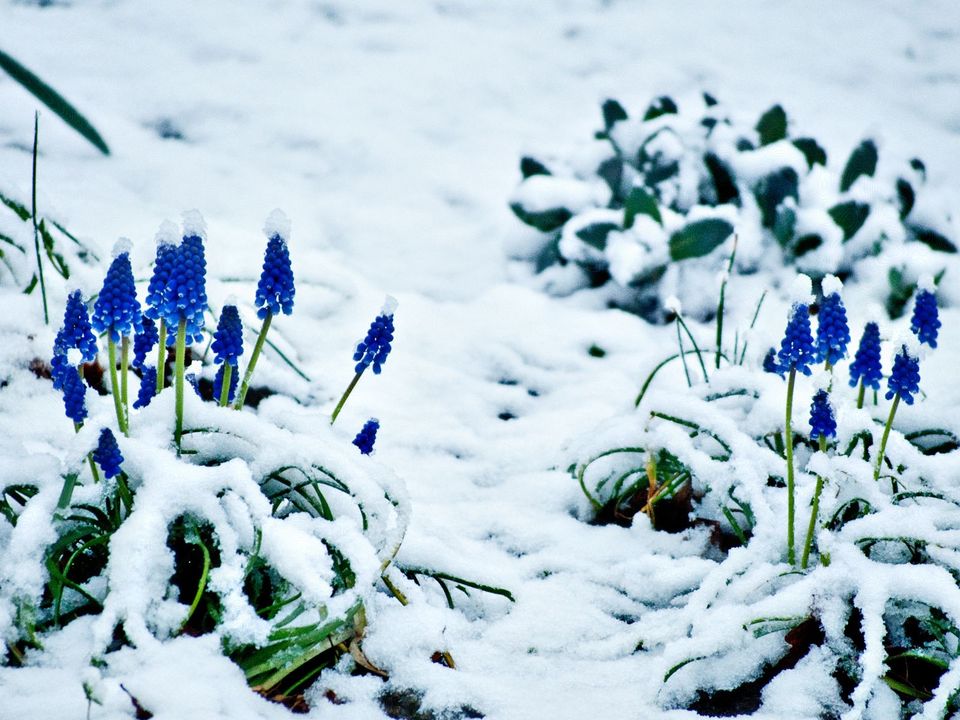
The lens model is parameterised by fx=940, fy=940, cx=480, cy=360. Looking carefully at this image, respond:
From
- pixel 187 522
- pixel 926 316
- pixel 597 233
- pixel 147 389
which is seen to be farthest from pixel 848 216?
pixel 187 522

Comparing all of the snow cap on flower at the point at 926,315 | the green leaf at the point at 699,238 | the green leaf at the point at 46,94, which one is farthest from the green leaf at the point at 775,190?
the green leaf at the point at 46,94

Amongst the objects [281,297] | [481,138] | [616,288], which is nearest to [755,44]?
[481,138]

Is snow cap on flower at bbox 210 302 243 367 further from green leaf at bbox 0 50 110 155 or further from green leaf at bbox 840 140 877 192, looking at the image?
green leaf at bbox 840 140 877 192

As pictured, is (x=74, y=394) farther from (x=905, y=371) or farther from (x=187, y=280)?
(x=905, y=371)

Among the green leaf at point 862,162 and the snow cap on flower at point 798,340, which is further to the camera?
the green leaf at point 862,162

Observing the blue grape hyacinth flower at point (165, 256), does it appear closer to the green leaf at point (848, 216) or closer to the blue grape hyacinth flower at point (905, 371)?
the blue grape hyacinth flower at point (905, 371)

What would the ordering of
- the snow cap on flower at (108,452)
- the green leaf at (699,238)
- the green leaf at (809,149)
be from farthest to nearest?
the green leaf at (809,149) → the green leaf at (699,238) → the snow cap on flower at (108,452)
